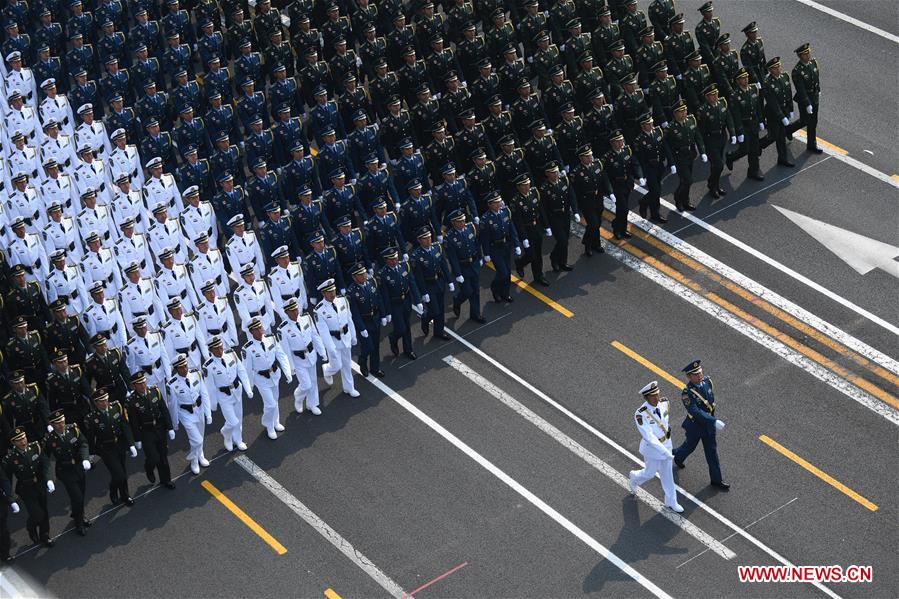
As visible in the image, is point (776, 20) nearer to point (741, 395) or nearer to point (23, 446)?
point (741, 395)

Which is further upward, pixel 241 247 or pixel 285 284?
pixel 241 247

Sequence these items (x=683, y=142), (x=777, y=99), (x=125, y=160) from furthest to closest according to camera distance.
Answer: (x=777, y=99) < (x=125, y=160) < (x=683, y=142)

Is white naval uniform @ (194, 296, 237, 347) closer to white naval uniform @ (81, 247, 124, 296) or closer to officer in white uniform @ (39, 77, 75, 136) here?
white naval uniform @ (81, 247, 124, 296)

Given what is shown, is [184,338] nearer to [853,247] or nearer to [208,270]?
[208,270]

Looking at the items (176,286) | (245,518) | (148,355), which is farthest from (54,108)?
(245,518)

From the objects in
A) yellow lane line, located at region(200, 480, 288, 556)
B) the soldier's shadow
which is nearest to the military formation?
yellow lane line, located at region(200, 480, 288, 556)

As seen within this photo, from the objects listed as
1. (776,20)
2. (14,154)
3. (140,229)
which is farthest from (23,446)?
(776,20)

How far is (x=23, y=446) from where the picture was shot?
24328mm

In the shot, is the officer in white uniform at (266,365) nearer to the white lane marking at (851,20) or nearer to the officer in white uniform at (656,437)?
the officer in white uniform at (656,437)

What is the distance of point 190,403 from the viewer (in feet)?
84.5

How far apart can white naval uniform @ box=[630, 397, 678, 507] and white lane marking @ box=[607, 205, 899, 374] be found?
5.03 meters

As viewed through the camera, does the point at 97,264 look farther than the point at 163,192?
No

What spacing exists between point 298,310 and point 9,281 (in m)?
5.38
